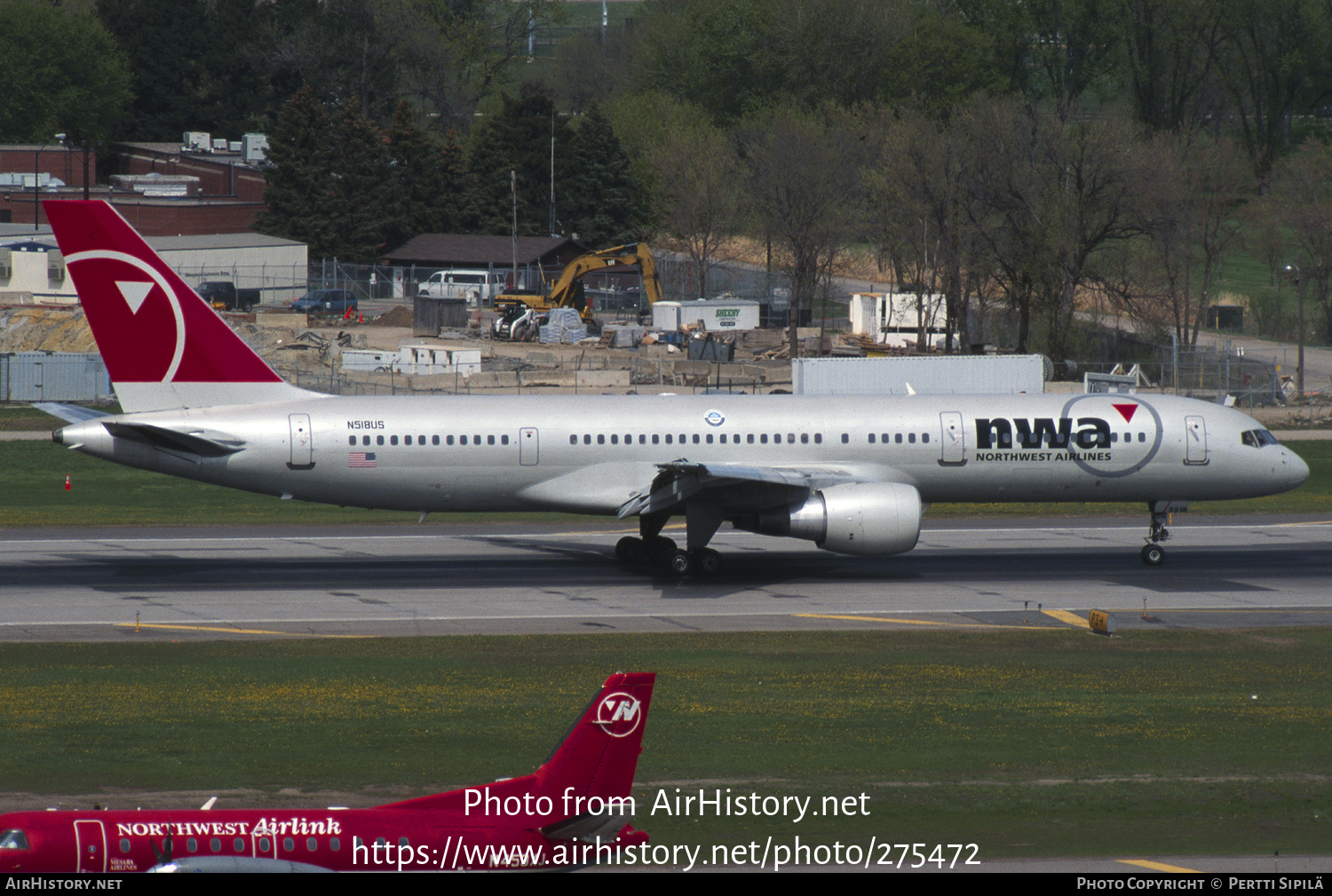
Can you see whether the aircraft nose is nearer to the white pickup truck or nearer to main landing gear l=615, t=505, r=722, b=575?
main landing gear l=615, t=505, r=722, b=575

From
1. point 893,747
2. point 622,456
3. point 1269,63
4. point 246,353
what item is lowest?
point 893,747

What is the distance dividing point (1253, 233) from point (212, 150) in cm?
10266

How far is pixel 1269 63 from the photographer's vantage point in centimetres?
13762

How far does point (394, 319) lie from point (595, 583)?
232 feet

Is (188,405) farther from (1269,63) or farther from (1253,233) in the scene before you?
(1269,63)

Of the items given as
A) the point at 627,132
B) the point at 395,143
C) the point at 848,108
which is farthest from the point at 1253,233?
the point at 395,143

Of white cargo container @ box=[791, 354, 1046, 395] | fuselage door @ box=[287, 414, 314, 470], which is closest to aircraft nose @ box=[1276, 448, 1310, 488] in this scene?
fuselage door @ box=[287, 414, 314, 470]

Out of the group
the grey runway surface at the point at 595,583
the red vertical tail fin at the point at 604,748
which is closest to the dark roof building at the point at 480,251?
the grey runway surface at the point at 595,583

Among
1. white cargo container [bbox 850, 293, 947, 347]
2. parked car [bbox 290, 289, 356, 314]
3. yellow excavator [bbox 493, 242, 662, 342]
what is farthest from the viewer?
parked car [bbox 290, 289, 356, 314]

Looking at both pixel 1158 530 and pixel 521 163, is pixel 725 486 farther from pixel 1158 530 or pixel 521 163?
pixel 521 163

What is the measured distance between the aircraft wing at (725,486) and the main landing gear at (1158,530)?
8.48m

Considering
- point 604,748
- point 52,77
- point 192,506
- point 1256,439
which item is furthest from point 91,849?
point 52,77

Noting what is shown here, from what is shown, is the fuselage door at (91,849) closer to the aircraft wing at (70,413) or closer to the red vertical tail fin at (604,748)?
the red vertical tail fin at (604,748)

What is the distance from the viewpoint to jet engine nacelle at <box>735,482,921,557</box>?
105ft
